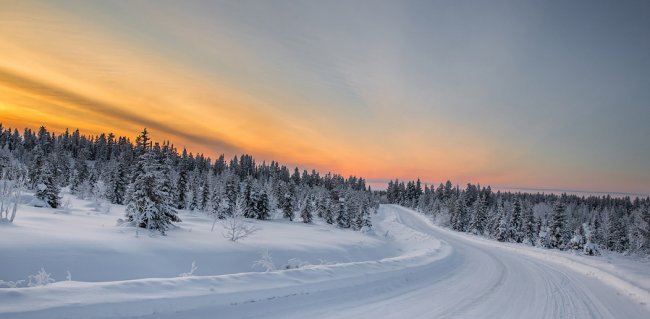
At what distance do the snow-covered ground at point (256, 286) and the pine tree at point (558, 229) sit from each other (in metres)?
34.3

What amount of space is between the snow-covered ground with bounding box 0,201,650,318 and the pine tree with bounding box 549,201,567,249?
34.3 metres

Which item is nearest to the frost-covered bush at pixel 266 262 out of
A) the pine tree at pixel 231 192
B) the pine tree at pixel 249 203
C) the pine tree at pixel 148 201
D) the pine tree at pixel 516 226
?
the pine tree at pixel 148 201

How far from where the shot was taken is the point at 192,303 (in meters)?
6.65

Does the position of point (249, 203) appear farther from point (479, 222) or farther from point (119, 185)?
point (479, 222)

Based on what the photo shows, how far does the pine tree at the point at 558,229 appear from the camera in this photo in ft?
161

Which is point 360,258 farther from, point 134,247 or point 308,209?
point 308,209

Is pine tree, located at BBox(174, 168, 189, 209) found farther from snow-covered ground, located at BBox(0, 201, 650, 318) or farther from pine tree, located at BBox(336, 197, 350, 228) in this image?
snow-covered ground, located at BBox(0, 201, 650, 318)

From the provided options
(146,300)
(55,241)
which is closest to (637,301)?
(146,300)

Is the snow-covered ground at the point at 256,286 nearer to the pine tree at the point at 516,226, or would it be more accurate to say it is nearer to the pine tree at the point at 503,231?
the pine tree at the point at 503,231

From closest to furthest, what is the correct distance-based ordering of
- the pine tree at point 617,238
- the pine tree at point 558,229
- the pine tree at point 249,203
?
the pine tree at point 558,229 → the pine tree at point 249,203 → the pine tree at point 617,238

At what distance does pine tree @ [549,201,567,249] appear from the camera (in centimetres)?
4909

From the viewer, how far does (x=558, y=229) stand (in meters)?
50.0

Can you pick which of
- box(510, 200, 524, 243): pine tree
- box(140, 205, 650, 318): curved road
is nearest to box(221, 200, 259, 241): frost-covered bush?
box(140, 205, 650, 318): curved road

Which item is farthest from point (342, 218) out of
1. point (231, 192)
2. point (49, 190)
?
point (49, 190)
